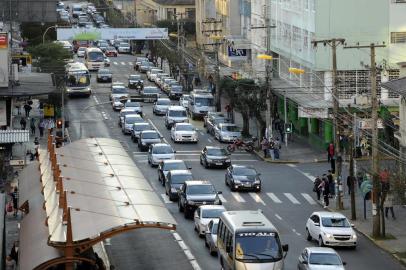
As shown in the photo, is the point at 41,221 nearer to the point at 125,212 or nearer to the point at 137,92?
the point at 125,212

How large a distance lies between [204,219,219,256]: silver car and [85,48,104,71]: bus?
82910 millimetres

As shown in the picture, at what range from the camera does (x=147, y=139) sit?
8312cm

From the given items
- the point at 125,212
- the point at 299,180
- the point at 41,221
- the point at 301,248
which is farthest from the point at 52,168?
the point at 299,180

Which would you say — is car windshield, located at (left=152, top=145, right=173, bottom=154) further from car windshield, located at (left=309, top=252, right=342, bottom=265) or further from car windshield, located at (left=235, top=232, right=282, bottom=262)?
car windshield, located at (left=235, top=232, right=282, bottom=262)

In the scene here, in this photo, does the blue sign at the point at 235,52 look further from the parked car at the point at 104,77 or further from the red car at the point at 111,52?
the red car at the point at 111,52

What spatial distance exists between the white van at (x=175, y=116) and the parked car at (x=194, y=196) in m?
31.3

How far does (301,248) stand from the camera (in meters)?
53.8

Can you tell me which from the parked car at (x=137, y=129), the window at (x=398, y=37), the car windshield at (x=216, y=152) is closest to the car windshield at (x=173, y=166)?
the car windshield at (x=216, y=152)

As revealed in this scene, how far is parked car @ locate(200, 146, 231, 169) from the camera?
76.0 m

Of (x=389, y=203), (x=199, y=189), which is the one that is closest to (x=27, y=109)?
(x=199, y=189)

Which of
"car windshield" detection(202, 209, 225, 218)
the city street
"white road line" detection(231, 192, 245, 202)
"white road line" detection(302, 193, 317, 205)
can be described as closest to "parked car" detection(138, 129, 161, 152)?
the city street

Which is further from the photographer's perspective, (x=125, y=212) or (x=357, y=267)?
(x=357, y=267)

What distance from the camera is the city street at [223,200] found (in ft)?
168

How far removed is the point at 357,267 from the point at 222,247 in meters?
5.88
